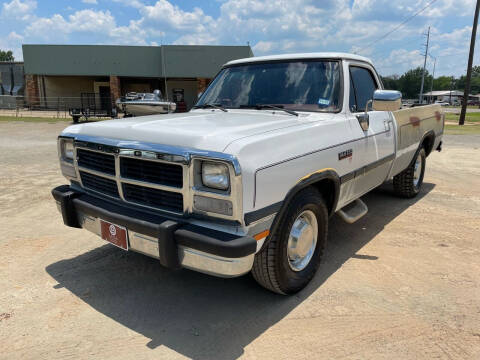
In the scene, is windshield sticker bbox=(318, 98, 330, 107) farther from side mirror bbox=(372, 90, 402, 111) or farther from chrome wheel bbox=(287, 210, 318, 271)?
chrome wheel bbox=(287, 210, 318, 271)

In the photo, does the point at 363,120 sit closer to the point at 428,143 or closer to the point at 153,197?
the point at 153,197

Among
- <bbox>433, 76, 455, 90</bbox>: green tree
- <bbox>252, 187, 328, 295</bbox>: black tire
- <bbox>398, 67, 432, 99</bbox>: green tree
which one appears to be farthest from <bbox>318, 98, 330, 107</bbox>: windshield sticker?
<bbox>433, 76, 455, 90</bbox>: green tree

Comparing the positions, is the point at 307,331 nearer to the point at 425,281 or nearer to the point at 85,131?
the point at 425,281

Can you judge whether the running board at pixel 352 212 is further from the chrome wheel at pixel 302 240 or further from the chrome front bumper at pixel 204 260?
the chrome front bumper at pixel 204 260

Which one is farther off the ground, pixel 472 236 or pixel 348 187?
pixel 348 187

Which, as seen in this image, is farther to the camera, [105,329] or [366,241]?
[366,241]

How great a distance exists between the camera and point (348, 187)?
3557 mm

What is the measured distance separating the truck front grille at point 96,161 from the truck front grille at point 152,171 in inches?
7.0

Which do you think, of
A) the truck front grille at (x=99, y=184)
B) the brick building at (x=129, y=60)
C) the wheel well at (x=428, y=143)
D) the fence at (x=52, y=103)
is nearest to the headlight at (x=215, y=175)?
the truck front grille at (x=99, y=184)

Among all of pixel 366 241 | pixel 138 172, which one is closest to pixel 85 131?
pixel 138 172

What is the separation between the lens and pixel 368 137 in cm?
379

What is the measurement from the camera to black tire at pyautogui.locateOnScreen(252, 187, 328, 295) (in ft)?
8.82

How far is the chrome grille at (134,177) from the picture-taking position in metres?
2.49

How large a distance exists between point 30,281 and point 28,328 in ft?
2.44
